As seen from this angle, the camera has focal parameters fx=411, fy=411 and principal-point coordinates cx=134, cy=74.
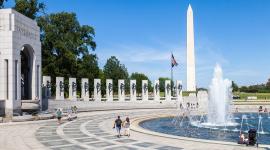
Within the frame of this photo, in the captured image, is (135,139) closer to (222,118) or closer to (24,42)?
(222,118)

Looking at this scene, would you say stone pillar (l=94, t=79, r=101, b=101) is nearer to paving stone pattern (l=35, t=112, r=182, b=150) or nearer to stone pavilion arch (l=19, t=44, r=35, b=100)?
stone pavilion arch (l=19, t=44, r=35, b=100)

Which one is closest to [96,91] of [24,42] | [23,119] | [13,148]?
[24,42]

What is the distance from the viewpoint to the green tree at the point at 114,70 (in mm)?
123125

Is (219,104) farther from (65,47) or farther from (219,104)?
(65,47)

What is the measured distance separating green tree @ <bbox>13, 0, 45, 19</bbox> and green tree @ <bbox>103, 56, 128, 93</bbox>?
4490 cm

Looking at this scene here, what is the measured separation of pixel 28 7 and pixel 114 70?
5017 cm

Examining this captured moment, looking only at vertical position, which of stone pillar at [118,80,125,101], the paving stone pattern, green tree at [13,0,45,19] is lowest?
the paving stone pattern

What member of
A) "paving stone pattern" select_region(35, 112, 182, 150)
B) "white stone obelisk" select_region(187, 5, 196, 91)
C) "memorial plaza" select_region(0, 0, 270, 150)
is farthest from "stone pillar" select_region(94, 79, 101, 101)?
"paving stone pattern" select_region(35, 112, 182, 150)

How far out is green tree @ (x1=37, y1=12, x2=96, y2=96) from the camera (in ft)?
259

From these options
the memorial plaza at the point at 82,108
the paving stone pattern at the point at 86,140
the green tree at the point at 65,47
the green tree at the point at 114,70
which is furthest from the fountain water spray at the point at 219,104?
the green tree at the point at 114,70

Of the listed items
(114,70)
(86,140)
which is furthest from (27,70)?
(114,70)

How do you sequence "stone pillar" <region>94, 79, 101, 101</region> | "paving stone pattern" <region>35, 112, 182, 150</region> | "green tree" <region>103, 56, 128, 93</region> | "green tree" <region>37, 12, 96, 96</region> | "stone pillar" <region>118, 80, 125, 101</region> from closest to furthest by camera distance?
"paving stone pattern" <region>35, 112, 182, 150</region>, "stone pillar" <region>94, 79, 101, 101</region>, "stone pillar" <region>118, 80, 125, 101</region>, "green tree" <region>37, 12, 96, 96</region>, "green tree" <region>103, 56, 128, 93</region>

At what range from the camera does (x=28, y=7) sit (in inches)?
3066

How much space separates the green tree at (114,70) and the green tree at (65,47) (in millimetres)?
38067
